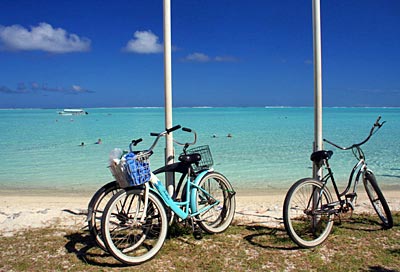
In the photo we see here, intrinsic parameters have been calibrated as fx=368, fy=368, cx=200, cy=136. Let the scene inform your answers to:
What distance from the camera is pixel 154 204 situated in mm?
3574

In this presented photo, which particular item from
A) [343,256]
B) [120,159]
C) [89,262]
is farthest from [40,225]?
[343,256]

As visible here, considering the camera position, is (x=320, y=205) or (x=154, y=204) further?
(x=320, y=205)

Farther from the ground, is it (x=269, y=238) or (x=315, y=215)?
(x=315, y=215)

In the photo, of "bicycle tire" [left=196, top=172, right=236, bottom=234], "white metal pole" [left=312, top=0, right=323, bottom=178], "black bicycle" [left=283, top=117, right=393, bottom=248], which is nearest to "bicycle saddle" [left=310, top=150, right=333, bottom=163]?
"black bicycle" [left=283, top=117, right=393, bottom=248]

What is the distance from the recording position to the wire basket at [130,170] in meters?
3.31

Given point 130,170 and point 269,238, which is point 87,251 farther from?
point 269,238

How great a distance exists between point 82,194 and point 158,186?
603 cm

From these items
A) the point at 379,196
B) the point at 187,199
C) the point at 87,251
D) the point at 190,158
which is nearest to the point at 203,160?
the point at 190,158

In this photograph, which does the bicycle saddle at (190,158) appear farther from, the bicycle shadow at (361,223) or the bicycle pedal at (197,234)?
the bicycle shadow at (361,223)

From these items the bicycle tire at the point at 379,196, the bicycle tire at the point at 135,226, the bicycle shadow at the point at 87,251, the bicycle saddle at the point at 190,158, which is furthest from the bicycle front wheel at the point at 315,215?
the bicycle shadow at the point at 87,251

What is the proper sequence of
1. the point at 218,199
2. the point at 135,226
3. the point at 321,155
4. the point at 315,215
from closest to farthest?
the point at 135,226, the point at 315,215, the point at 321,155, the point at 218,199

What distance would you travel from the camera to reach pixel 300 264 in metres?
3.42

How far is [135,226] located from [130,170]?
0.58m

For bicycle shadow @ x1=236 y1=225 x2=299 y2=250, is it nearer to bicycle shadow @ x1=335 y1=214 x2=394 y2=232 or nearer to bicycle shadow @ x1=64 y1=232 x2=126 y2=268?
bicycle shadow @ x1=335 y1=214 x2=394 y2=232
